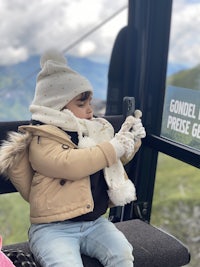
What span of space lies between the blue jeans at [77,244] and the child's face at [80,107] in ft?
1.38

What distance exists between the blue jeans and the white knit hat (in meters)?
0.47

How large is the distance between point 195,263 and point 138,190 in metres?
0.61

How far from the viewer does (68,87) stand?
1.83 m

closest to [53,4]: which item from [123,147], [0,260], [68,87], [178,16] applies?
Answer: [178,16]

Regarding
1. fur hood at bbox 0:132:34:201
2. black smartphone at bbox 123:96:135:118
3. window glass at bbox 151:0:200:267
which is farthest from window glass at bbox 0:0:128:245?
fur hood at bbox 0:132:34:201

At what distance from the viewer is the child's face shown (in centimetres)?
185

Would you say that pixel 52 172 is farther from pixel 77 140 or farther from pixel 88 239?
pixel 88 239

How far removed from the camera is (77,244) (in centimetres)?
179

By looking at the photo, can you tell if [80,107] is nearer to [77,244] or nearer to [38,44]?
[77,244]

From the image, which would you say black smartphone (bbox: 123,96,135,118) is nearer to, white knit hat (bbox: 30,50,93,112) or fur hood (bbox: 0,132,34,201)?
white knit hat (bbox: 30,50,93,112)

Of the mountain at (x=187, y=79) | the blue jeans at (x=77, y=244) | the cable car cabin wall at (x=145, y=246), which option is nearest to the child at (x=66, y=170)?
the blue jeans at (x=77, y=244)

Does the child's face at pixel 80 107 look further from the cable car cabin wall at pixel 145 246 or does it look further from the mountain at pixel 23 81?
the mountain at pixel 23 81

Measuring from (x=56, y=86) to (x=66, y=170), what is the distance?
330 millimetres

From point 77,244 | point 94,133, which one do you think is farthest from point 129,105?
point 77,244
